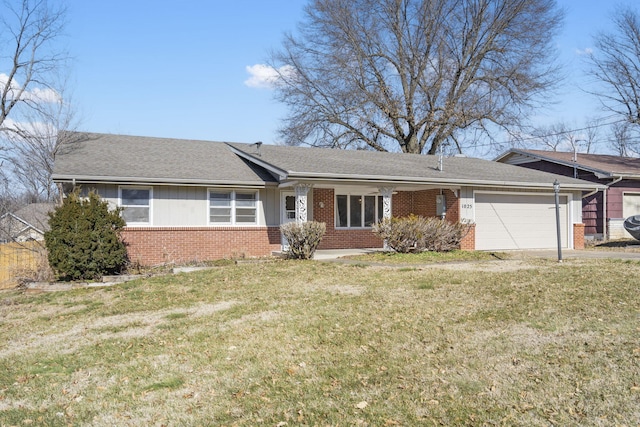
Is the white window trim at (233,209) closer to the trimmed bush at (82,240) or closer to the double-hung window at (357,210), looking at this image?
the double-hung window at (357,210)

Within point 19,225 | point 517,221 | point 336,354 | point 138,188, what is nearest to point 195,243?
point 138,188

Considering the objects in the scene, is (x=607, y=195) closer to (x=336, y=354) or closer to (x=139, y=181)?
(x=139, y=181)

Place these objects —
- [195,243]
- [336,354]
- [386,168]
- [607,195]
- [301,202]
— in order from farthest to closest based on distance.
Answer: [607,195] < [386,168] < [195,243] < [301,202] < [336,354]

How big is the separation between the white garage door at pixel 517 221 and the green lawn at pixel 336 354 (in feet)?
25.3

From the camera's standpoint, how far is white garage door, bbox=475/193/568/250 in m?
18.8

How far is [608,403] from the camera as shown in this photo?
461 centimetres

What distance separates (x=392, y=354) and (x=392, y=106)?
87.6 ft

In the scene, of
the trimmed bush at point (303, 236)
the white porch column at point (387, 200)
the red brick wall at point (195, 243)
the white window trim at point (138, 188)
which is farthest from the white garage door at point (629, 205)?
the white window trim at point (138, 188)

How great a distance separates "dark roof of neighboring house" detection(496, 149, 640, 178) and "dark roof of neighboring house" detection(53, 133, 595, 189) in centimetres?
371

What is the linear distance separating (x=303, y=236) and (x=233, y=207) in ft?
10.4

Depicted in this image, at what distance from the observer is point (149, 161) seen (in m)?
17.0

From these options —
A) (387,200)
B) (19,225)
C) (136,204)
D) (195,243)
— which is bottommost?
(195,243)

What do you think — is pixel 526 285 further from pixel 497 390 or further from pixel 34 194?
pixel 34 194

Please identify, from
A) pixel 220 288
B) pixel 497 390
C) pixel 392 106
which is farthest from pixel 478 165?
pixel 497 390
